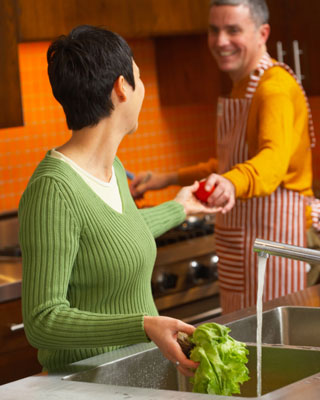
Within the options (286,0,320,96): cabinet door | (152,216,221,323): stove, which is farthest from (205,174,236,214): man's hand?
(286,0,320,96): cabinet door

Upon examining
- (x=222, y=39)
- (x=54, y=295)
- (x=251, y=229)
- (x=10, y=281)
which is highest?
(x=222, y=39)

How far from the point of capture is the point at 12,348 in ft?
8.41

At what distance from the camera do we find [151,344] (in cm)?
162

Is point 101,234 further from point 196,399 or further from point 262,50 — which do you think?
point 262,50

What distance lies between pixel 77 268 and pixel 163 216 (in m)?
0.47

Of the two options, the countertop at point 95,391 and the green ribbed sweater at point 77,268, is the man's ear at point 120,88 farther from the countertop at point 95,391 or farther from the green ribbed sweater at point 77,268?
the countertop at point 95,391

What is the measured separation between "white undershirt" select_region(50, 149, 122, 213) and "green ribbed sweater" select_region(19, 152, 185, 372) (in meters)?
0.02

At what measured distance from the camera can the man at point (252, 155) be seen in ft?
8.41

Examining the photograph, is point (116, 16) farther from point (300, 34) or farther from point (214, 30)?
point (300, 34)

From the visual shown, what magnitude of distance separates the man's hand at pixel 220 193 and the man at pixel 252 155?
36 centimetres

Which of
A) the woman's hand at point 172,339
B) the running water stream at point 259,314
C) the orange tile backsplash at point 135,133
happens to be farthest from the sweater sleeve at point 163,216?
the orange tile backsplash at point 135,133

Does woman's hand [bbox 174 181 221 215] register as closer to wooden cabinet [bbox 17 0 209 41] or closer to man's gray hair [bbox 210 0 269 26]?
man's gray hair [bbox 210 0 269 26]

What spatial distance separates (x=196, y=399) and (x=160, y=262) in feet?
5.82

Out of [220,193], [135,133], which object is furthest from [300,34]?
[220,193]
